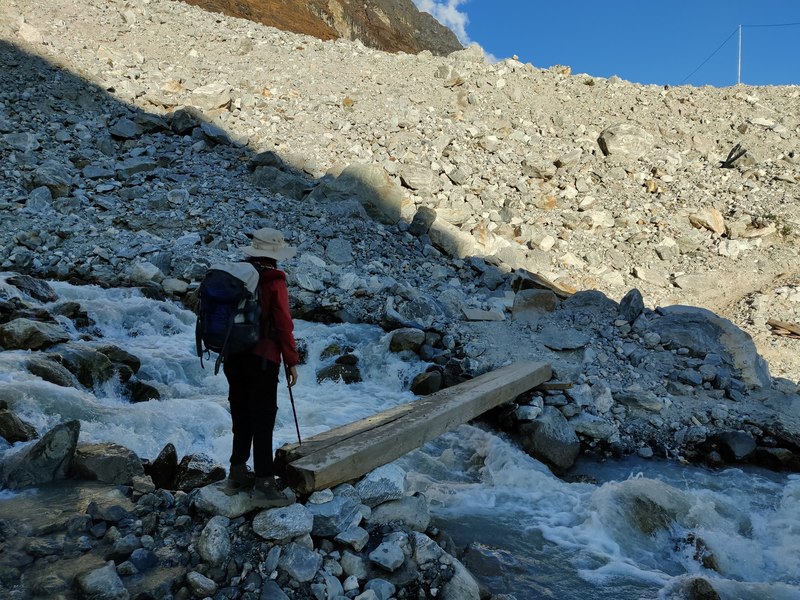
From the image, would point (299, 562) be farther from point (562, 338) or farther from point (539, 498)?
point (562, 338)

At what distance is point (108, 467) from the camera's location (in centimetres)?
404

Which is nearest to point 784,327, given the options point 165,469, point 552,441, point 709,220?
point 709,220

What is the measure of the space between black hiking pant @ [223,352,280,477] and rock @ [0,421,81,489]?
1475 millimetres

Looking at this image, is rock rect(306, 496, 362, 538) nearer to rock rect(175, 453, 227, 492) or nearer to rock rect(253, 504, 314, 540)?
rock rect(253, 504, 314, 540)

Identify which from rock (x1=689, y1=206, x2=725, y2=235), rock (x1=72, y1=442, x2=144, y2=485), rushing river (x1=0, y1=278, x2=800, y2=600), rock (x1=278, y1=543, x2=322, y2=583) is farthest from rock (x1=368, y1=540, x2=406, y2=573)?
rock (x1=689, y1=206, x2=725, y2=235)

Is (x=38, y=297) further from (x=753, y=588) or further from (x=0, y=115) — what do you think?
(x=753, y=588)

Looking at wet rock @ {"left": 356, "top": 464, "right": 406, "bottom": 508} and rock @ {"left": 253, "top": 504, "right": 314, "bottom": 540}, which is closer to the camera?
rock @ {"left": 253, "top": 504, "right": 314, "bottom": 540}

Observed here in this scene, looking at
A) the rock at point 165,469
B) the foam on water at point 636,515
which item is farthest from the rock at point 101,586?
the foam on water at point 636,515

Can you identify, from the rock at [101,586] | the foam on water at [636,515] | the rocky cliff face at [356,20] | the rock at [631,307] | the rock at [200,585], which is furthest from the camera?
the rocky cliff face at [356,20]

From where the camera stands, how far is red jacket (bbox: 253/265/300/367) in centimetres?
326

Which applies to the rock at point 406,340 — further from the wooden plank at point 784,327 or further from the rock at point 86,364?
the wooden plank at point 784,327

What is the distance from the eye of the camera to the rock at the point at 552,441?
645 centimetres

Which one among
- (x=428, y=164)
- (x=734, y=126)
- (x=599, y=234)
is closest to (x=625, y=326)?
(x=599, y=234)

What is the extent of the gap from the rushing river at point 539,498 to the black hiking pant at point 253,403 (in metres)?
1.69
